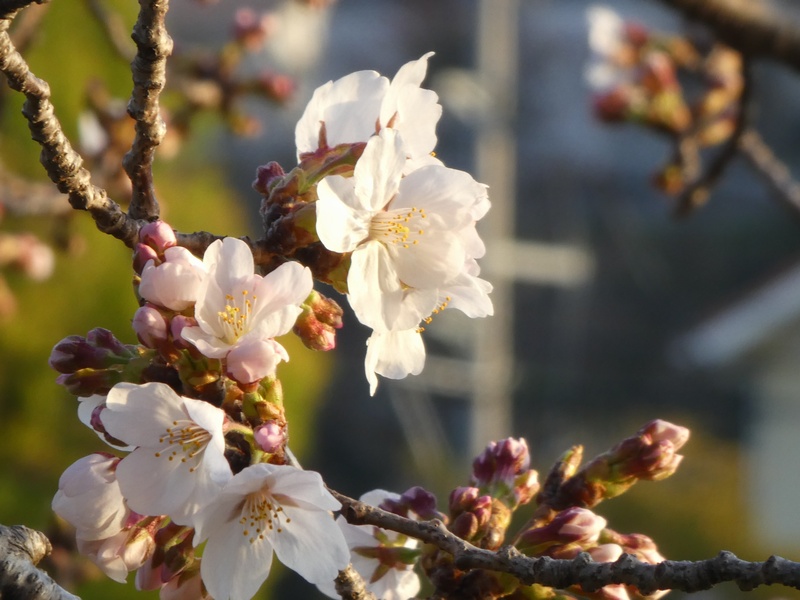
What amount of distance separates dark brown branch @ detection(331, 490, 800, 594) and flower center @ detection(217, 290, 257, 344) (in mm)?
151

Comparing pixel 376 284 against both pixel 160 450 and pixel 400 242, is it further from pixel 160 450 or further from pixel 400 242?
pixel 160 450

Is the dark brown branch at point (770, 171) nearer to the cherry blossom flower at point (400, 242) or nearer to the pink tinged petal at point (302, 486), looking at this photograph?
the cherry blossom flower at point (400, 242)

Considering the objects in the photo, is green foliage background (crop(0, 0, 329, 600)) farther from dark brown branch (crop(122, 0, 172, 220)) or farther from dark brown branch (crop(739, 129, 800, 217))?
dark brown branch (crop(122, 0, 172, 220))

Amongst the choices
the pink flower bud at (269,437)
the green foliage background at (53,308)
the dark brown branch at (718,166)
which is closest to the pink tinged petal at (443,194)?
the pink flower bud at (269,437)

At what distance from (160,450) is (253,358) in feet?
0.34

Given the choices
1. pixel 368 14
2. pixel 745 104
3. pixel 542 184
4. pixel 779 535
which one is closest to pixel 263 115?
pixel 368 14

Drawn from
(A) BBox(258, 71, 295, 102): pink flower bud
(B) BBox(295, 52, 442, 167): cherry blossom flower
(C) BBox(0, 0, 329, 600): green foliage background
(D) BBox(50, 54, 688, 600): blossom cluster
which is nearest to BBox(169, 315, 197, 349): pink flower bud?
(D) BBox(50, 54, 688, 600): blossom cluster

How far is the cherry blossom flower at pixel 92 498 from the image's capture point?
2.61 feet

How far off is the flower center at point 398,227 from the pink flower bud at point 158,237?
170mm

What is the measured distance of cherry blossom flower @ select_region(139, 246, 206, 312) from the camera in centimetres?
77

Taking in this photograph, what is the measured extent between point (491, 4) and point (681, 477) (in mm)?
5297

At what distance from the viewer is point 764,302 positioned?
7.11m

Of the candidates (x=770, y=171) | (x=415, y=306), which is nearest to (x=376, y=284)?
(x=415, y=306)

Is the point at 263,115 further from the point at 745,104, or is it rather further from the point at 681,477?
the point at 745,104
